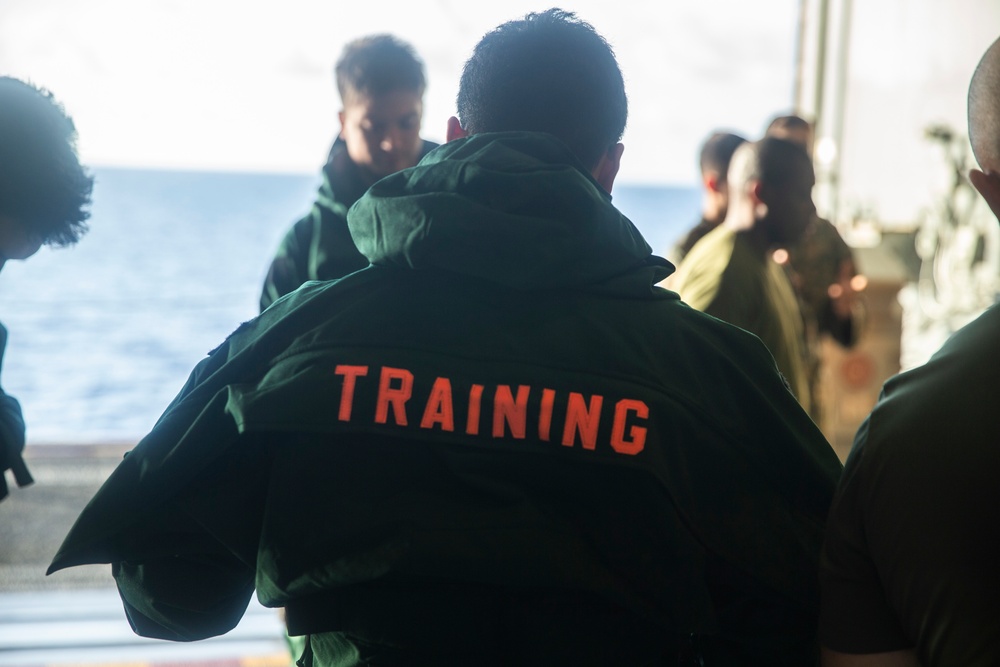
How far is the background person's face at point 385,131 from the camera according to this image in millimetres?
2107

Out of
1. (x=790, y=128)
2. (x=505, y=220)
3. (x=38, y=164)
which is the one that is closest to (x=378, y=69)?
(x=38, y=164)

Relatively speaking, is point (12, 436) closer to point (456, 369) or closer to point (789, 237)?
point (456, 369)

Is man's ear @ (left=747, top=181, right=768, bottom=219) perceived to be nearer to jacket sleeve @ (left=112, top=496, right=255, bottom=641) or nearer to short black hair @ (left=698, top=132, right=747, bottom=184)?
short black hair @ (left=698, top=132, right=747, bottom=184)

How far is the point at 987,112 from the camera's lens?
2.88ft

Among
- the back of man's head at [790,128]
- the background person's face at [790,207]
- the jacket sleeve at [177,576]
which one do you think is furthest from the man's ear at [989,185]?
the back of man's head at [790,128]

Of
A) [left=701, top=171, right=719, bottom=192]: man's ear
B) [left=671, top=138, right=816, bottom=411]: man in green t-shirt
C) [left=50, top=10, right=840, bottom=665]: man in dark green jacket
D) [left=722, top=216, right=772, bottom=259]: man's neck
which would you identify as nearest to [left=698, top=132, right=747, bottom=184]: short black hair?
[left=701, top=171, right=719, bottom=192]: man's ear

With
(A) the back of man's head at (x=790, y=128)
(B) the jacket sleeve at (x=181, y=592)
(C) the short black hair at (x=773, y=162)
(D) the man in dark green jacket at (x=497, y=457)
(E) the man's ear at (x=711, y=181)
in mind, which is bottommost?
(B) the jacket sleeve at (x=181, y=592)

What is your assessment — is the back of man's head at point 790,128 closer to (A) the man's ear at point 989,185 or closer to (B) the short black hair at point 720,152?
(B) the short black hair at point 720,152

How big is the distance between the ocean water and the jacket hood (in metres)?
0.17

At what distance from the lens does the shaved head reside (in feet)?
2.84

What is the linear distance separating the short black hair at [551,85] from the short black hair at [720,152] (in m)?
2.30

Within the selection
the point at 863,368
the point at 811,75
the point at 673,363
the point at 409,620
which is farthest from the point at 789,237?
the point at 811,75

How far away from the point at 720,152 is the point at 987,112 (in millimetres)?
2505

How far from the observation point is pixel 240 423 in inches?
37.8
